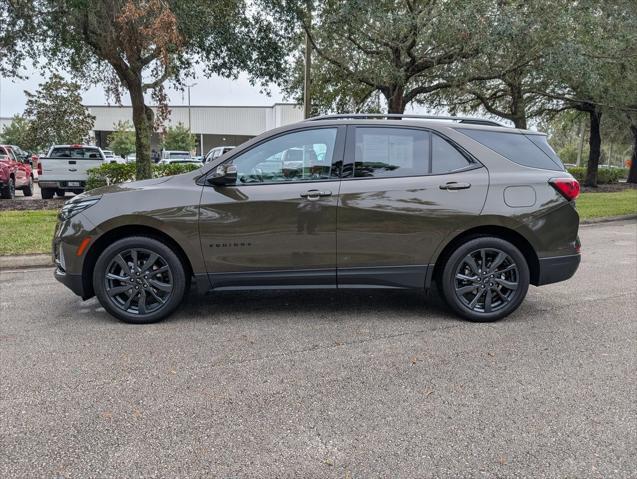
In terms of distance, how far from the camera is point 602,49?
13125 mm

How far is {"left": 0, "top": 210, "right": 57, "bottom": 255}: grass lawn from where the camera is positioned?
23.7ft

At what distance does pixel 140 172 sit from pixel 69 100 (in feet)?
104

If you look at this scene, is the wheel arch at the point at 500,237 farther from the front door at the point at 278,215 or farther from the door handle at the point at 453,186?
the front door at the point at 278,215

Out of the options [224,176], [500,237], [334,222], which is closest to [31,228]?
[224,176]

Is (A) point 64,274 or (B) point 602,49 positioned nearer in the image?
(A) point 64,274

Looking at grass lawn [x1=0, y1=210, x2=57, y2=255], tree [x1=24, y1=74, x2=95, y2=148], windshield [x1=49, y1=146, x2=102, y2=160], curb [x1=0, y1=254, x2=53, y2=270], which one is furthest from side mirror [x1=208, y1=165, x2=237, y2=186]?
tree [x1=24, y1=74, x2=95, y2=148]

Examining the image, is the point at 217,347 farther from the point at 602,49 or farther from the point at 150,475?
the point at 602,49

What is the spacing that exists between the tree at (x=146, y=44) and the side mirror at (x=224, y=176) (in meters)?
5.07

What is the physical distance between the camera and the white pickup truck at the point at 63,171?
48.4 feet

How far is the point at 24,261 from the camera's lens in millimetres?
6793

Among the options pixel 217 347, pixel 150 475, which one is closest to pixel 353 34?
pixel 217 347

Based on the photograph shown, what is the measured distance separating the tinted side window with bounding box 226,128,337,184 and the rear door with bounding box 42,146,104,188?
41.1ft

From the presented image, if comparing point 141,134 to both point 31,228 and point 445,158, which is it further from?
point 445,158

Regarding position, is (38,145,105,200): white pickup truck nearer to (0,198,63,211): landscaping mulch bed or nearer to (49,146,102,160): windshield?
(49,146,102,160): windshield
